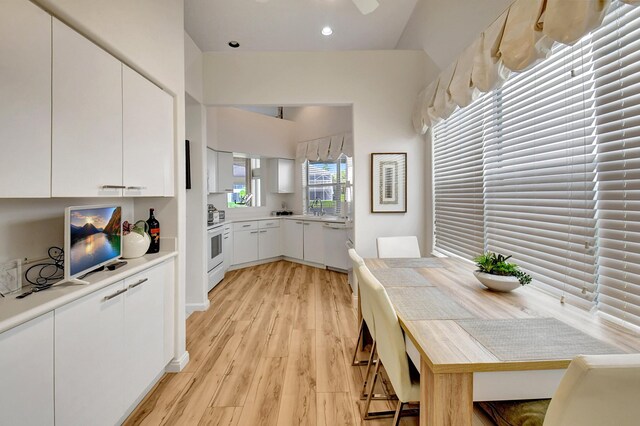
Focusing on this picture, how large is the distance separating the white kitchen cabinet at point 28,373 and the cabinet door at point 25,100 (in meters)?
0.52

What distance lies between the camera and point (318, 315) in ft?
10.4

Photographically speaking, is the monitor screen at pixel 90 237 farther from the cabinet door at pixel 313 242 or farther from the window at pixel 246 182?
the window at pixel 246 182

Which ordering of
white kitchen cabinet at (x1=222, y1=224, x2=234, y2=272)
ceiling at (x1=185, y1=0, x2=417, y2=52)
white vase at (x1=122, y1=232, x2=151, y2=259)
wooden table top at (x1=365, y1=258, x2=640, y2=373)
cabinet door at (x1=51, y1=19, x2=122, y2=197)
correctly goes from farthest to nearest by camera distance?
1. white kitchen cabinet at (x1=222, y1=224, x2=234, y2=272)
2. ceiling at (x1=185, y1=0, x2=417, y2=52)
3. white vase at (x1=122, y1=232, x2=151, y2=259)
4. cabinet door at (x1=51, y1=19, x2=122, y2=197)
5. wooden table top at (x1=365, y1=258, x2=640, y2=373)

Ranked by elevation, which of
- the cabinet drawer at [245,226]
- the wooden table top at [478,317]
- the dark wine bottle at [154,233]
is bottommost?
the wooden table top at [478,317]

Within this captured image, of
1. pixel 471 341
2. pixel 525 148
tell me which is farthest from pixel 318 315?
pixel 525 148

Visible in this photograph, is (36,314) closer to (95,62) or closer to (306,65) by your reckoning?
(95,62)

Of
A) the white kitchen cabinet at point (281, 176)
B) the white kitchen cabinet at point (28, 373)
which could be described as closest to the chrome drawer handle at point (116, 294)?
the white kitchen cabinet at point (28, 373)

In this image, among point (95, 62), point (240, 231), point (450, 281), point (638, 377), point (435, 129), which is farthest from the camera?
point (240, 231)

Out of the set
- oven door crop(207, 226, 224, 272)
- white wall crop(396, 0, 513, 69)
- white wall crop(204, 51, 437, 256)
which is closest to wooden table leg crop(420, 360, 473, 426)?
white wall crop(396, 0, 513, 69)

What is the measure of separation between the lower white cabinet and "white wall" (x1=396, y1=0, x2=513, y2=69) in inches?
118

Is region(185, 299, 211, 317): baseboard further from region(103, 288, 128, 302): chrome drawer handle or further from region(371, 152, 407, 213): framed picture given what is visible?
region(371, 152, 407, 213): framed picture

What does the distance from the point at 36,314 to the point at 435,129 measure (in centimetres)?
345

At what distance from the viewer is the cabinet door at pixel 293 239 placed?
18.1 feet

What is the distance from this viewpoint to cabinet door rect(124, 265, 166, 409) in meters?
1.60
